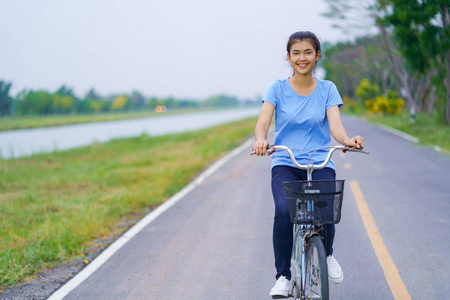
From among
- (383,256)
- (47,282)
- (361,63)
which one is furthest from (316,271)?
(361,63)

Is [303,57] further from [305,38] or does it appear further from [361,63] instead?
[361,63]

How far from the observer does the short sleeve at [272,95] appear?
11.6ft

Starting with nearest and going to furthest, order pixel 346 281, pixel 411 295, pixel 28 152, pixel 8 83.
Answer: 1. pixel 411 295
2. pixel 346 281
3. pixel 28 152
4. pixel 8 83

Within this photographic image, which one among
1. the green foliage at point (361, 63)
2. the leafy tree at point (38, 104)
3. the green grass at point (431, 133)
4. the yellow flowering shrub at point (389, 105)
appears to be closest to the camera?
the green grass at point (431, 133)

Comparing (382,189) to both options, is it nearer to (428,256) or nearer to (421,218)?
(421,218)

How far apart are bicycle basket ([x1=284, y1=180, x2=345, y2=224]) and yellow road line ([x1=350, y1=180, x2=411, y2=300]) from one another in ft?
5.15

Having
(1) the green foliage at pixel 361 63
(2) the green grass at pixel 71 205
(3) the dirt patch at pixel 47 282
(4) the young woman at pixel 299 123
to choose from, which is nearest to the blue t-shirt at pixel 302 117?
(4) the young woman at pixel 299 123

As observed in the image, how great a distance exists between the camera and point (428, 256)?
5.12m

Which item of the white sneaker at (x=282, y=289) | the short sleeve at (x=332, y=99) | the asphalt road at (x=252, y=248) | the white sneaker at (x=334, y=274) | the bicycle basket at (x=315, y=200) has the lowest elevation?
the asphalt road at (x=252, y=248)

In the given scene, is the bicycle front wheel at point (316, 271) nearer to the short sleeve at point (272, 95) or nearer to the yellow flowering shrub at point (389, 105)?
the short sleeve at point (272, 95)

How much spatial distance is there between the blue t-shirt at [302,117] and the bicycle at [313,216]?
0.96 feet

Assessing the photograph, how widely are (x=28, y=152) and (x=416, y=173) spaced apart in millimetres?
16016

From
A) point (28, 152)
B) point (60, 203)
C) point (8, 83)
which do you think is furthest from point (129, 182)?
point (8, 83)

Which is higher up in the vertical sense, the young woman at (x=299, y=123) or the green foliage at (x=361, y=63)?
the green foliage at (x=361, y=63)
